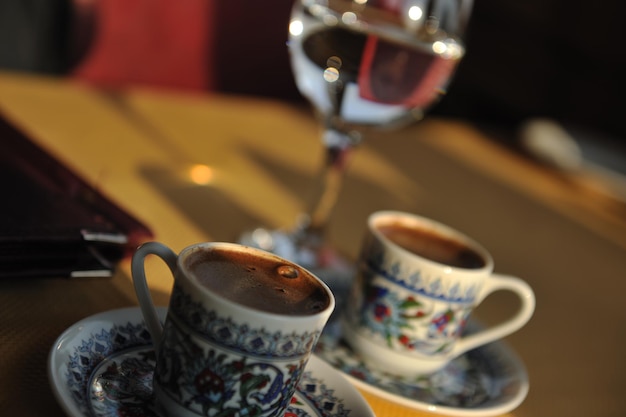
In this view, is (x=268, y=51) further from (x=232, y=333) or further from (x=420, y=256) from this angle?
(x=232, y=333)

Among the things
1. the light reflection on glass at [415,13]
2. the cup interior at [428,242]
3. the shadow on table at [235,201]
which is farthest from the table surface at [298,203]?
the light reflection on glass at [415,13]

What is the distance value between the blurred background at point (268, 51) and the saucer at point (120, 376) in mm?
411

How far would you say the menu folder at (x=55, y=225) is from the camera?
46 cm

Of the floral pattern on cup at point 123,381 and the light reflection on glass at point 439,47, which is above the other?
the light reflection on glass at point 439,47

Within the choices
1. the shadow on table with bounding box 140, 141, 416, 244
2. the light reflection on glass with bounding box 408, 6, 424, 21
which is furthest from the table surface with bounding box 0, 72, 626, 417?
the light reflection on glass with bounding box 408, 6, 424, 21

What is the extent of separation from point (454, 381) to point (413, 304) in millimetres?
64

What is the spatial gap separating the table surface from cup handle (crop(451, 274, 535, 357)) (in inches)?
2.0

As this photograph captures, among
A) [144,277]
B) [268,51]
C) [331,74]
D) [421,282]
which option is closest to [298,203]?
[331,74]

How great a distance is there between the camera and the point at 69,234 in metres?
0.47

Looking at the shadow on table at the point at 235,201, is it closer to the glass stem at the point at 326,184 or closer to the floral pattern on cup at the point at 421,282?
the glass stem at the point at 326,184

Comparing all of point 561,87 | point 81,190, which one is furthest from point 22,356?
point 561,87

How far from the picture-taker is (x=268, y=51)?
1306 mm

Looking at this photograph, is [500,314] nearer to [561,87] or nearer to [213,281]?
[213,281]

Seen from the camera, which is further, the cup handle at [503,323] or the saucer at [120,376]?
the cup handle at [503,323]
